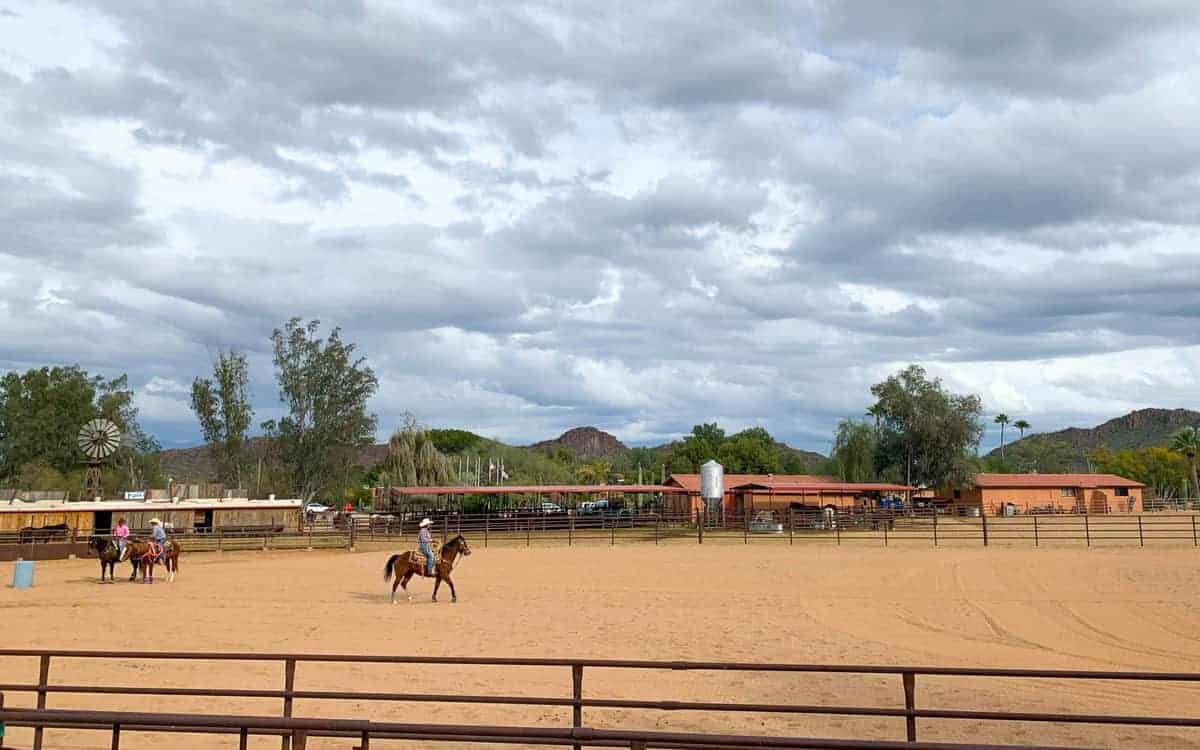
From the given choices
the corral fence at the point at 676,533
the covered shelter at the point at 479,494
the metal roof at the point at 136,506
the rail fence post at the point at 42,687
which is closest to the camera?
the rail fence post at the point at 42,687

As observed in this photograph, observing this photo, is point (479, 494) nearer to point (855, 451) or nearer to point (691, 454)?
point (855, 451)

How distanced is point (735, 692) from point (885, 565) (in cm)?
1616

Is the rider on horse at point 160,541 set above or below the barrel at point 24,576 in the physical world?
above

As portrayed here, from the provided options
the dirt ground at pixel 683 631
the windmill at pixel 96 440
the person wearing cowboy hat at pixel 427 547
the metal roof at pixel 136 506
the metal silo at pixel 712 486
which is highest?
the windmill at pixel 96 440

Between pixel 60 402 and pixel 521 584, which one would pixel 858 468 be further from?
pixel 60 402

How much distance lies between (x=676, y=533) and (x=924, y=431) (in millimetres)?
33764

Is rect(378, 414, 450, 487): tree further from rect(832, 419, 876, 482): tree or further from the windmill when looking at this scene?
rect(832, 419, 876, 482): tree

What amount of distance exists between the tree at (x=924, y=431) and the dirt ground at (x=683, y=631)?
41.5 m

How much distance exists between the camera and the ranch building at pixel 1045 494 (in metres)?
65.4

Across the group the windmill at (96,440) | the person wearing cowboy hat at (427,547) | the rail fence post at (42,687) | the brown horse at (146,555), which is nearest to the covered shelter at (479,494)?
the windmill at (96,440)

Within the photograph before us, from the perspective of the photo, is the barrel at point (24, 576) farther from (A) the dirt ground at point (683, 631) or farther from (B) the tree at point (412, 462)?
(B) the tree at point (412, 462)

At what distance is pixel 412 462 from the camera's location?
63.1 m

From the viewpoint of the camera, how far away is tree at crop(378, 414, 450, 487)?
208 feet

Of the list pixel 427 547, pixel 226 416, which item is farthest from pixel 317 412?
pixel 427 547
